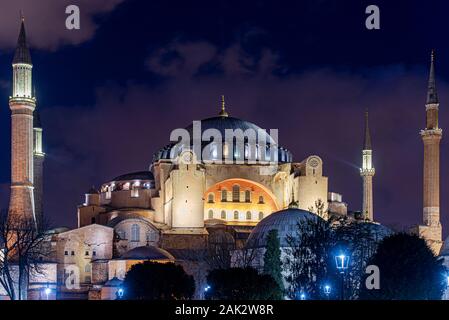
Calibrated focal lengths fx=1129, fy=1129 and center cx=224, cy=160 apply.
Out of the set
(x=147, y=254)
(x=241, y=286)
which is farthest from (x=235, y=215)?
(x=241, y=286)

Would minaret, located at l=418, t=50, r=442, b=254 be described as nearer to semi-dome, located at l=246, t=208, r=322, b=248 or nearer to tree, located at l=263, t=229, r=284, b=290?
semi-dome, located at l=246, t=208, r=322, b=248

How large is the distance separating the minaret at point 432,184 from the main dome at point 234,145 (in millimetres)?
7341

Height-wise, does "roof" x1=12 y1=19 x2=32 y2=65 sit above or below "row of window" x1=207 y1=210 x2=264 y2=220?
above

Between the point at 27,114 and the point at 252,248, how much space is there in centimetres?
1050

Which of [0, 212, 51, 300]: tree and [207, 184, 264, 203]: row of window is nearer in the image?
[0, 212, 51, 300]: tree

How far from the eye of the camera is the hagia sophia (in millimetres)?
45375

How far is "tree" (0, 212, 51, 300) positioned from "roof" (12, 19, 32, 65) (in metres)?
6.39

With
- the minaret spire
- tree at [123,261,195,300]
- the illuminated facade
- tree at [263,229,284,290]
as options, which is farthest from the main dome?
tree at [123,261,195,300]

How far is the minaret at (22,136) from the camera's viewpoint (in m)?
44.7

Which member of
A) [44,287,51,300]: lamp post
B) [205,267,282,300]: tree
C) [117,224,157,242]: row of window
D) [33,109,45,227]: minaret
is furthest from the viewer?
[33,109,45,227]: minaret

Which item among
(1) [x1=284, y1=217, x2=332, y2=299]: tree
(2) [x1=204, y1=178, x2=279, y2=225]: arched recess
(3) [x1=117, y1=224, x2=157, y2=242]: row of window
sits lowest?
(1) [x1=284, y1=217, x2=332, y2=299]: tree
